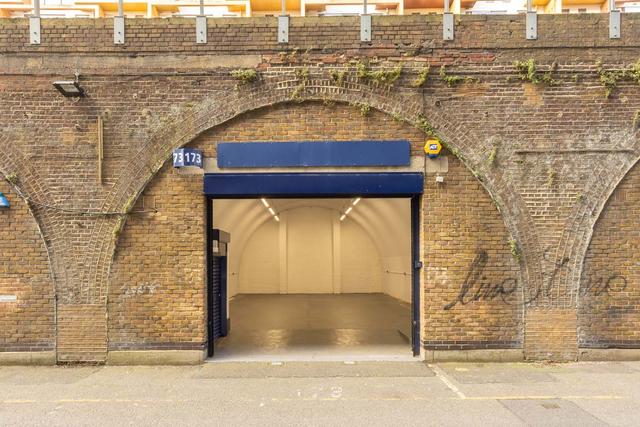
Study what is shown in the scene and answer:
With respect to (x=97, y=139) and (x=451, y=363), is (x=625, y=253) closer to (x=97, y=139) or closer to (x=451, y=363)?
(x=451, y=363)

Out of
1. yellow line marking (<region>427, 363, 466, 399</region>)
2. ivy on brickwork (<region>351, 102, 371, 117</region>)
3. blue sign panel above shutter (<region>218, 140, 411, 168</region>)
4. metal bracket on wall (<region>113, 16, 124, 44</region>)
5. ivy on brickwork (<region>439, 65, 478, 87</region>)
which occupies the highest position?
metal bracket on wall (<region>113, 16, 124, 44</region>)

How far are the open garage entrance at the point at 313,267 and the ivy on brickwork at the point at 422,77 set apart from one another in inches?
65.6

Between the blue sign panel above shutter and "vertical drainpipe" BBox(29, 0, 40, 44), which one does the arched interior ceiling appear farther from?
"vertical drainpipe" BBox(29, 0, 40, 44)

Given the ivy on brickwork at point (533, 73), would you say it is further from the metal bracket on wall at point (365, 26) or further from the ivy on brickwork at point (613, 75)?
the metal bracket on wall at point (365, 26)

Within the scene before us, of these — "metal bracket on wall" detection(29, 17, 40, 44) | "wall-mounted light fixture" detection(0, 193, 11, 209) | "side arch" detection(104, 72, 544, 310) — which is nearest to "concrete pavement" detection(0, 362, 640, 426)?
"side arch" detection(104, 72, 544, 310)

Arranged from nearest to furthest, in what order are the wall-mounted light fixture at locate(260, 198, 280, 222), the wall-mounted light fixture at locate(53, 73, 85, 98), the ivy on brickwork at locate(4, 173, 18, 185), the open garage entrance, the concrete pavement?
the concrete pavement
the wall-mounted light fixture at locate(53, 73, 85, 98)
the ivy on brickwork at locate(4, 173, 18, 185)
the open garage entrance
the wall-mounted light fixture at locate(260, 198, 280, 222)

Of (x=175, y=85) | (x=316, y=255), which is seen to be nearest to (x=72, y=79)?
(x=175, y=85)

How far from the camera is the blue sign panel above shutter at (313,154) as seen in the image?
361 inches

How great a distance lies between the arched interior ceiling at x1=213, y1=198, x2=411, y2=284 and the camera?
18516 mm

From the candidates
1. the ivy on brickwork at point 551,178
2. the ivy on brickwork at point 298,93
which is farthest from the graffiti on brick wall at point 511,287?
the ivy on brickwork at point 298,93

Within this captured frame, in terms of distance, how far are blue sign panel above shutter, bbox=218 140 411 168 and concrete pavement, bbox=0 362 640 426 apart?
143 inches

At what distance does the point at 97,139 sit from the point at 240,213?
11.1 m

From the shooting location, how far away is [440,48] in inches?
363

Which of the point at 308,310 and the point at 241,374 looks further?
the point at 308,310
